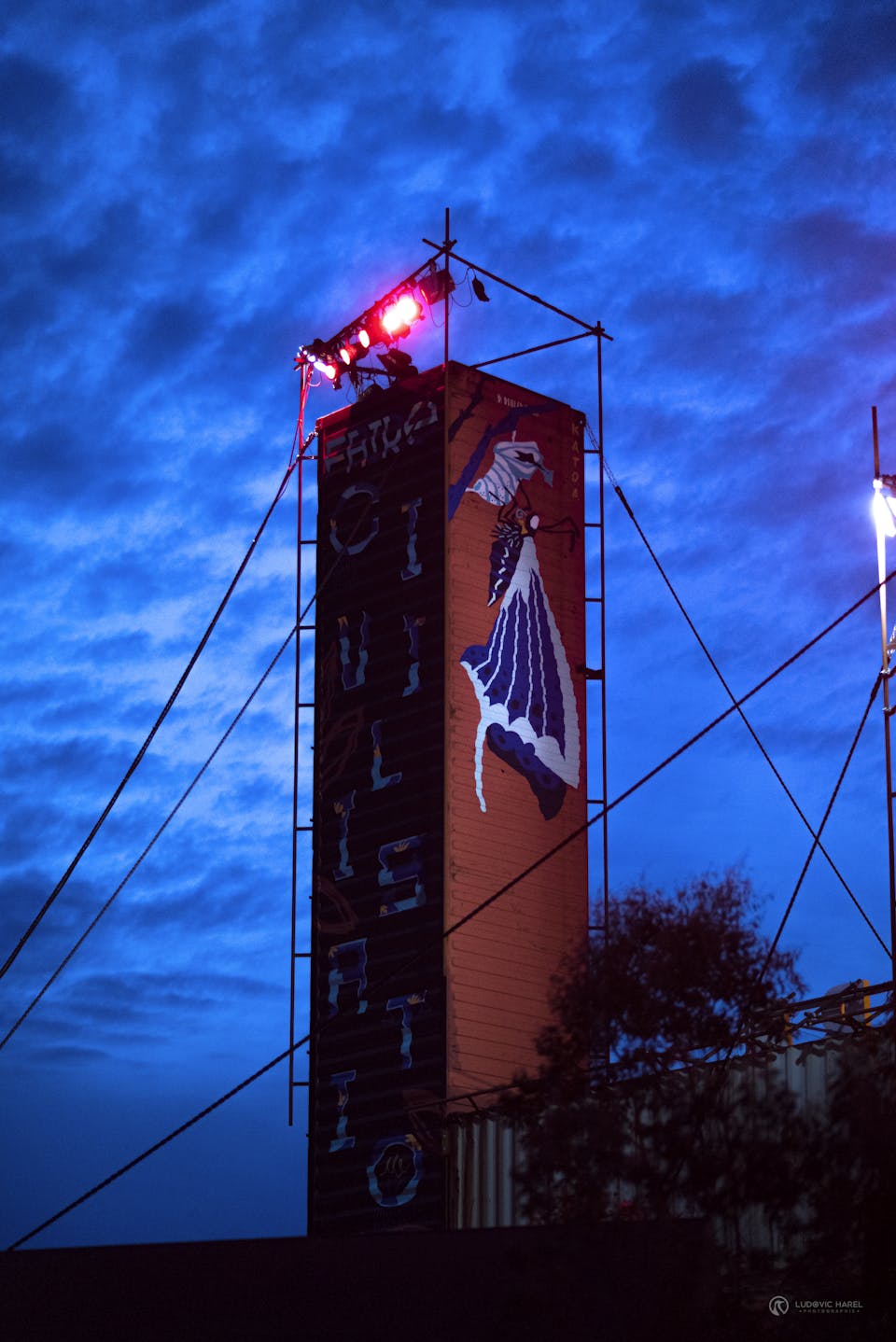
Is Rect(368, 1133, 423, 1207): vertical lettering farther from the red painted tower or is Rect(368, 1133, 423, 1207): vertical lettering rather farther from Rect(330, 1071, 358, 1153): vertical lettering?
Rect(330, 1071, 358, 1153): vertical lettering

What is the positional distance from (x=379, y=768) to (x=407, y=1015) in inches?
170

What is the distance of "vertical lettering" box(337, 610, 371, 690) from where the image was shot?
34.1 meters

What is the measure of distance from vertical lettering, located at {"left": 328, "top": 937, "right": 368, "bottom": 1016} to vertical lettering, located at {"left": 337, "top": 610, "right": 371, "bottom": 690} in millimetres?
4523

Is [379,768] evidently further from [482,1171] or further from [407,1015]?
[482,1171]

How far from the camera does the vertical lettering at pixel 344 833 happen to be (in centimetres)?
3325

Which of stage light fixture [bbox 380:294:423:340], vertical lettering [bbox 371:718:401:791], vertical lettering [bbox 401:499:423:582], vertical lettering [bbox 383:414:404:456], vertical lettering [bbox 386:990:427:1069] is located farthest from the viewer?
stage light fixture [bbox 380:294:423:340]

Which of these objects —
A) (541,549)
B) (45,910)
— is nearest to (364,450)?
(541,549)

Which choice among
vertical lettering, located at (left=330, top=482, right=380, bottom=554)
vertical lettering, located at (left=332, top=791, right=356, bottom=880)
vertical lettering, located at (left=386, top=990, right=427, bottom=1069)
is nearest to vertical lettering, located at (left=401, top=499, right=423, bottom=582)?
vertical lettering, located at (left=330, top=482, right=380, bottom=554)

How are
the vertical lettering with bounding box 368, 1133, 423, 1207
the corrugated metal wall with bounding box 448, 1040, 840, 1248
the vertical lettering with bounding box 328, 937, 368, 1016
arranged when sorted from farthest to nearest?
the vertical lettering with bounding box 328, 937, 368, 1016, the vertical lettering with bounding box 368, 1133, 423, 1207, the corrugated metal wall with bounding box 448, 1040, 840, 1248

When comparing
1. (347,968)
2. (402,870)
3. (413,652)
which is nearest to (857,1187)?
(402,870)

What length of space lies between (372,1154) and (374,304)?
14785 mm

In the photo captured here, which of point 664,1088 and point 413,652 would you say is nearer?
point 664,1088

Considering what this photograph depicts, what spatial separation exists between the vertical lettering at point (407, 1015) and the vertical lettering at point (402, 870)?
4.69 ft

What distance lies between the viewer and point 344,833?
3353cm
